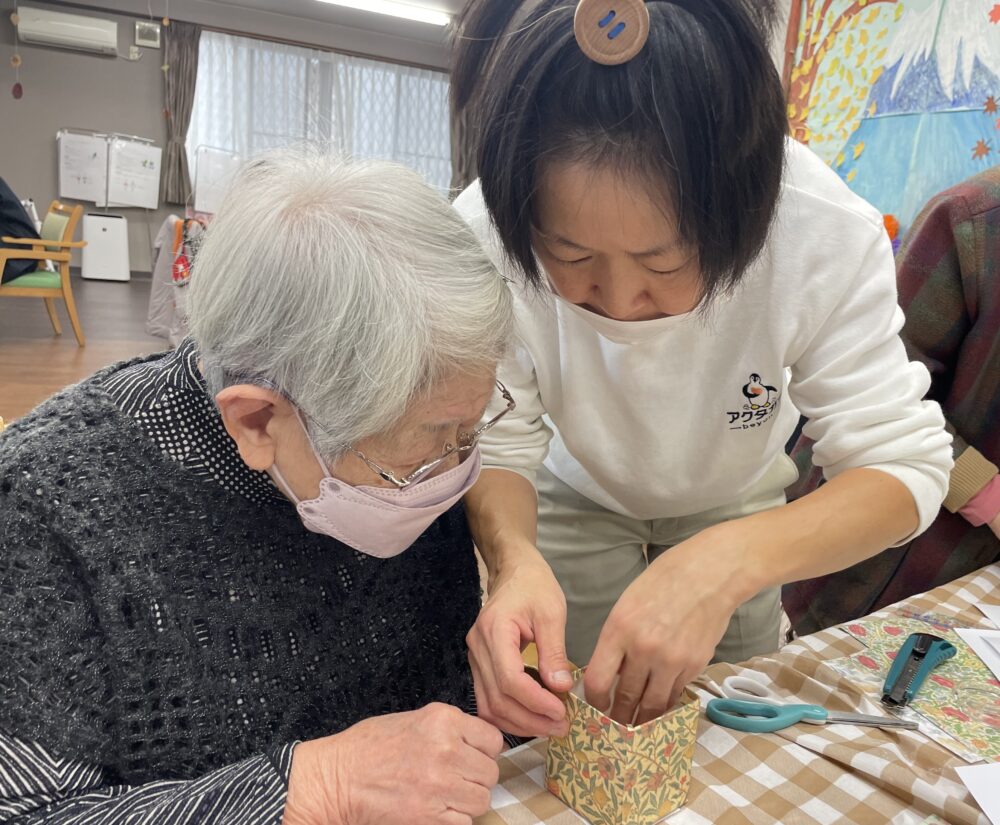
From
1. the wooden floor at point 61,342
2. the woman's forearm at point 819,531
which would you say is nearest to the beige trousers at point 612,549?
the woman's forearm at point 819,531

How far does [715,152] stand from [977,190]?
842mm

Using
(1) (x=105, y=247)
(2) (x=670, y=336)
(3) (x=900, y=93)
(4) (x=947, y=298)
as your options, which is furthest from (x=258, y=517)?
(1) (x=105, y=247)

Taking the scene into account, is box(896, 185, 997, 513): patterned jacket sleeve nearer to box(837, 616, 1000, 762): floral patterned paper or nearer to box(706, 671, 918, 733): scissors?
box(837, 616, 1000, 762): floral patterned paper

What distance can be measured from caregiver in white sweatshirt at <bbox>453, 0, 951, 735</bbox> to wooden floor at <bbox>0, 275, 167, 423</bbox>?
109 inches

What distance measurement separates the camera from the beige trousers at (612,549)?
4.47 ft

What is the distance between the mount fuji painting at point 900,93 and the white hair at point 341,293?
1829 mm

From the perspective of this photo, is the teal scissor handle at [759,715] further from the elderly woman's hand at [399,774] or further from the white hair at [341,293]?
the white hair at [341,293]

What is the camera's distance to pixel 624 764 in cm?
70

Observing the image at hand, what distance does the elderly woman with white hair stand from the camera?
29.0 inches

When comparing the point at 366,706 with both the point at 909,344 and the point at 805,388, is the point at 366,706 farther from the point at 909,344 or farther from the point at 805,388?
the point at 909,344

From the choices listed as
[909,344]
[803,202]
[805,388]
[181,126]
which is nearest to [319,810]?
[805,388]

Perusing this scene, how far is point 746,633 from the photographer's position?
136cm

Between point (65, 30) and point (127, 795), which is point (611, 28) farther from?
point (65, 30)

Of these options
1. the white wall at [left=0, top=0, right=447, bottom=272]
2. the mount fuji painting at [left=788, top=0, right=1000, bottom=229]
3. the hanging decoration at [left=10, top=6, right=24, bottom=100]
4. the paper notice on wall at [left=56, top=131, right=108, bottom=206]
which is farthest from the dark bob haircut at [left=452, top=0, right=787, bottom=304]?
the hanging decoration at [left=10, top=6, right=24, bottom=100]
